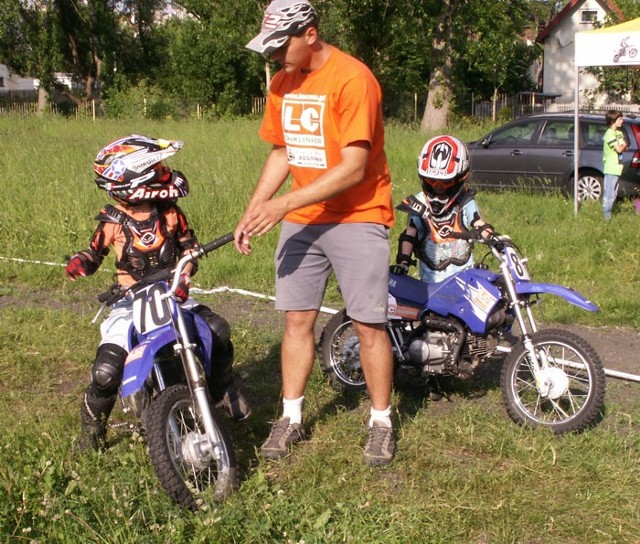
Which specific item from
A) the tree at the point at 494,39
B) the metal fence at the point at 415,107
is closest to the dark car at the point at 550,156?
the tree at the point at 494,39

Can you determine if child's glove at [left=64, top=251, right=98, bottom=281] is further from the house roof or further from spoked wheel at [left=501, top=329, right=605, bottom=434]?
the house roof

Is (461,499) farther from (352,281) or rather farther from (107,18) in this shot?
(107,18)

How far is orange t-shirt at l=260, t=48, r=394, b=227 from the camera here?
3977mm

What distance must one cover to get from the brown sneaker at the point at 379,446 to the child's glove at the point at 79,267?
5.27ft

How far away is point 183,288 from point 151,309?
0.20 meters

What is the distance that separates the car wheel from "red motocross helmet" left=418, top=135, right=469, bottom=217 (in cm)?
959

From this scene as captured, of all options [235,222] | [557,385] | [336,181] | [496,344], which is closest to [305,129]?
[336,181]

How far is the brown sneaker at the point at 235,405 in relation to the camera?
14.6 feet

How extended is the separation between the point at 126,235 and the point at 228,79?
40.4 meters

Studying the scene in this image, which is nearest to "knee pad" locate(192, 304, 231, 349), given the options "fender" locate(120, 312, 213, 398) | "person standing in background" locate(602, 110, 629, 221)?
"fender" locate(120, 312, 213, 398)

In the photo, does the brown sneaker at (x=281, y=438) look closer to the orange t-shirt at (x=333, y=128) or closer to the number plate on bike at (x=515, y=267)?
the orange t-shirt at (x=333, y=128)

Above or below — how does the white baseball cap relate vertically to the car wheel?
above

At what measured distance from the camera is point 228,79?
43.5 meters

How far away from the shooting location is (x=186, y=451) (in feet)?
12.3
